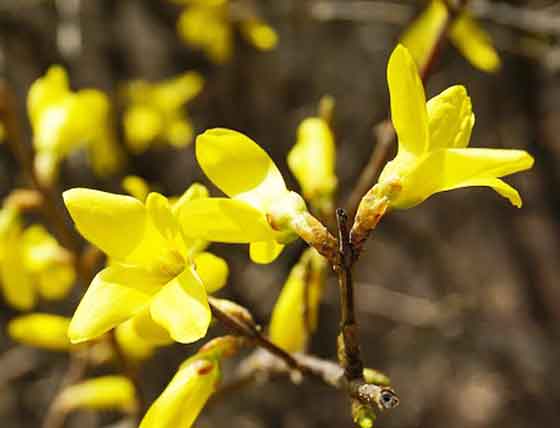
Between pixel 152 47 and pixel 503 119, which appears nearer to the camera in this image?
pixel 152 47

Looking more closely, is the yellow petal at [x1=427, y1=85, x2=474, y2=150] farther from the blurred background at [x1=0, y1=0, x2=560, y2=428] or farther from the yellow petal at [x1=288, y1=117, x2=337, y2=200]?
the blurred background at [x1=0, y1=0, x2=560, y2=428]

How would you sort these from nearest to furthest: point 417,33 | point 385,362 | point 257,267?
point 417,33, point 257,267, point 385,362

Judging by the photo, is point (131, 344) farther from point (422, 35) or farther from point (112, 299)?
point (422, 35)

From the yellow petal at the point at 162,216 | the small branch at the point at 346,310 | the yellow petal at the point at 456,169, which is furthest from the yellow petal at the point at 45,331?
the yellow petal at the point at 456,169

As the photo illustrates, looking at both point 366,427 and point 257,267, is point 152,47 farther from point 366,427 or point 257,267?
point 366,427

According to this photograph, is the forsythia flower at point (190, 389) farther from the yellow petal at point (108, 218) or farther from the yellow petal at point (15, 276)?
the yellow petal at point (15, 276)

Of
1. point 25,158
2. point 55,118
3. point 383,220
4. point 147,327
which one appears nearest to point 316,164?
point 147,327

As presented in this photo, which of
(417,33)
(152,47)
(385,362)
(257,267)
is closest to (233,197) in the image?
(417,33)
